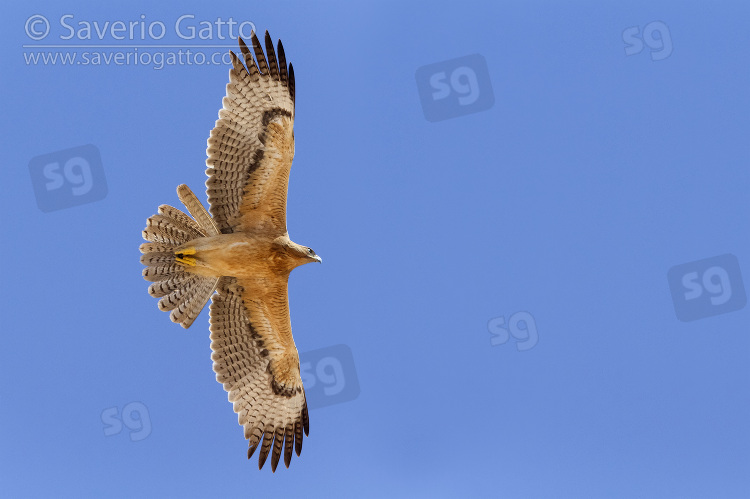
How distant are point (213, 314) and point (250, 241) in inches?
41.9

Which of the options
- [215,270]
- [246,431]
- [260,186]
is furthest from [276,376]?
[260,186]

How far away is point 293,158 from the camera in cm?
1049

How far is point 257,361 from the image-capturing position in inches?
439

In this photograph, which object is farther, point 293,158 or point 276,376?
point 276,376

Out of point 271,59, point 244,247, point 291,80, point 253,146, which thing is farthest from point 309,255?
point 271,59

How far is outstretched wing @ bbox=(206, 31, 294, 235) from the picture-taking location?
34.0 feet

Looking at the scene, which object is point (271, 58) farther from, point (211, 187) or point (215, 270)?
point (215, 270)

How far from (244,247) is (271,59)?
6.23 feet

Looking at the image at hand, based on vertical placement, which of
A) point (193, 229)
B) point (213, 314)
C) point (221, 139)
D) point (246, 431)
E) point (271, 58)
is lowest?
point (246, 431)

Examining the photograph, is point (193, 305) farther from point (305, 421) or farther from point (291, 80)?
point (291, 80)

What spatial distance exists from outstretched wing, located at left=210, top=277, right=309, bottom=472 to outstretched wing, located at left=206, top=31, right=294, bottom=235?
2.80ft

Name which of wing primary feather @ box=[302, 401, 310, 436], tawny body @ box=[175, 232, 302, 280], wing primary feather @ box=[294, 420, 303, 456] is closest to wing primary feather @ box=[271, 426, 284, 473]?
wing primary feather @ box=[294, 420, 303, 456]

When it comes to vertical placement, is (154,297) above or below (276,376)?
above

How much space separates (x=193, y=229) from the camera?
34.7 feet
